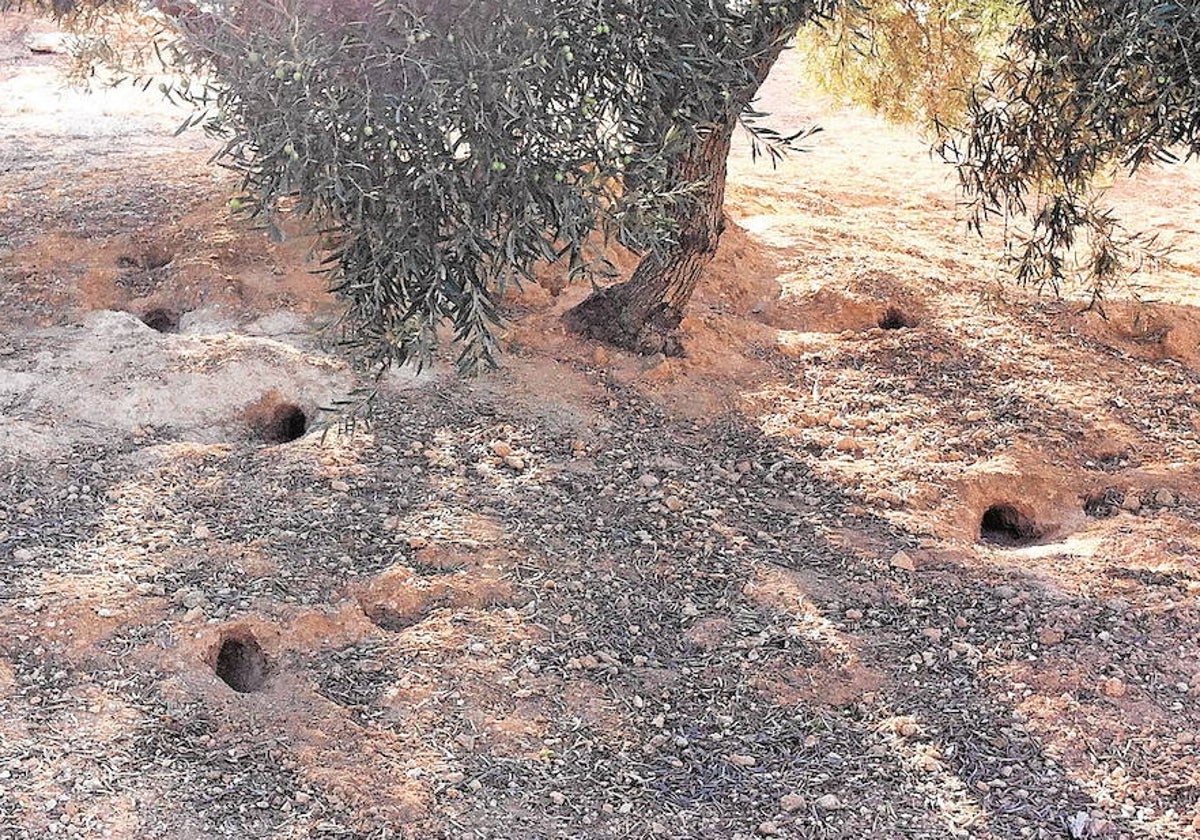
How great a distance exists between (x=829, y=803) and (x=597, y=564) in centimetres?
175

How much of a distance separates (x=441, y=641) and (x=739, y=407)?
2705 mm

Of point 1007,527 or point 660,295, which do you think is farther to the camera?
point 660,295

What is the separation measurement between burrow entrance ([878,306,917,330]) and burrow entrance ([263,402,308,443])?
3.97 m

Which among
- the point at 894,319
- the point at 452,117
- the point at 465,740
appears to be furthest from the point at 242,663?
the point at 894,319

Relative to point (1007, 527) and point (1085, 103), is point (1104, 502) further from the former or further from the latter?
point (1085, 103)

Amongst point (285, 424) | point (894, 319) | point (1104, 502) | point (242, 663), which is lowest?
point (242, 663)

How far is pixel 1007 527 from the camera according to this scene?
645 centimetres

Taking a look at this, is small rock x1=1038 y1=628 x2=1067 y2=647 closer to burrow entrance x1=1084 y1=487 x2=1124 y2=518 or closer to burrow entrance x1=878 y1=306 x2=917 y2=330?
burrow entrance x1=1084 y1=487 x2=1124 y2=518

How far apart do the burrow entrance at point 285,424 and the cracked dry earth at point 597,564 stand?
0.03m

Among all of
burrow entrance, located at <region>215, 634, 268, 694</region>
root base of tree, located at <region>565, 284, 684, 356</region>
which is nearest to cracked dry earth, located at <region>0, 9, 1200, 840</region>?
burrow entrance, located at <region>215, 634, 268, 694</region>

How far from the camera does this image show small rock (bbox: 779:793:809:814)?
4426 millimetres

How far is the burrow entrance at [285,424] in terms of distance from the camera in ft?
22.9

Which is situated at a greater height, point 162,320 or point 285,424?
point 162,320

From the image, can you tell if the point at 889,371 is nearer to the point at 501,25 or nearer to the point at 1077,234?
the point at 1077,234
